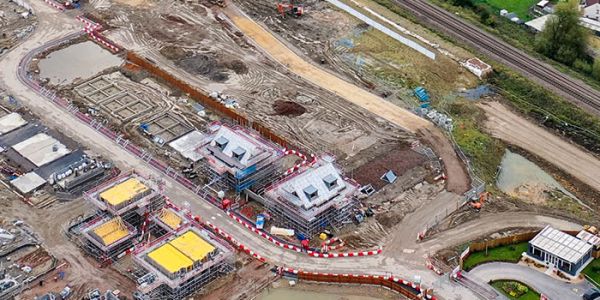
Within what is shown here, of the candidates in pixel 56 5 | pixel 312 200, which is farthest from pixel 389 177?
pixel 56 5

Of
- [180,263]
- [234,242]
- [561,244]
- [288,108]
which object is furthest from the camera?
[288,108]

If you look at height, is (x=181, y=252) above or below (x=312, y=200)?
below

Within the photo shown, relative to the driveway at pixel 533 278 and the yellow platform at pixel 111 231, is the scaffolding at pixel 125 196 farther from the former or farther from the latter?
the driveway at pixel 533 278

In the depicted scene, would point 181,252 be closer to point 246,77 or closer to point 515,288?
point 515,288

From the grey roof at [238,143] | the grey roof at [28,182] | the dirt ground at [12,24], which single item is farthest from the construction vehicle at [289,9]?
the grey roof at [28,182]

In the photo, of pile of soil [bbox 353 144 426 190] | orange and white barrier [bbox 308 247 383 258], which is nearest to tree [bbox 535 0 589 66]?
pile of soil [bbox 353 144 426 190]

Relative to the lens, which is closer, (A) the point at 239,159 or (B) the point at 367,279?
(B) the point at 367,279

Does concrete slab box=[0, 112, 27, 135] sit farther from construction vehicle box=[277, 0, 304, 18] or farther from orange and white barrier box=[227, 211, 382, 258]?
construction vehicle box=[277, 0, 304, 18]
